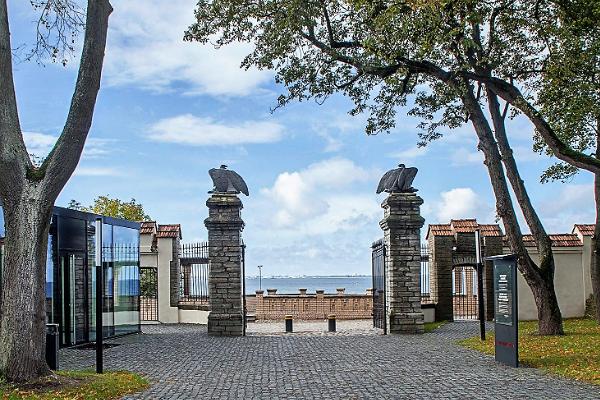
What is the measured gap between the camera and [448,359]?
49.2ft

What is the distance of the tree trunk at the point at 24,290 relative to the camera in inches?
437

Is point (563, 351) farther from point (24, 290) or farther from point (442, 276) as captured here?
point (442, 276)

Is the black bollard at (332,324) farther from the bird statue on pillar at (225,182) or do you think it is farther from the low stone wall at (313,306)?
the low stone wall at (313,306)

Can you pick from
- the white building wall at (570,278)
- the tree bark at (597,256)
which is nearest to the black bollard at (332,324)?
the tree bark at (597,256)

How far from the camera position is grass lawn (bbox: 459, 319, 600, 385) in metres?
12.9

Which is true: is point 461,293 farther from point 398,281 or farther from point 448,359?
point 448,359

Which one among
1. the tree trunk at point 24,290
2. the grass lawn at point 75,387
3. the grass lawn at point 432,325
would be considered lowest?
the grass lawn at point 432,325

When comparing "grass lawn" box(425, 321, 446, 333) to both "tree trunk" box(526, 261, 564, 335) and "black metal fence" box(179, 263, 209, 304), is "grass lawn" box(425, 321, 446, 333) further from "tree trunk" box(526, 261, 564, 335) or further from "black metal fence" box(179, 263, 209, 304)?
"black metal fence" box(179, 263, 209, 304)

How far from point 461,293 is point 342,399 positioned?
1968cm

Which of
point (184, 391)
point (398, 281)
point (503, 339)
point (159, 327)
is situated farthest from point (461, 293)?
point (184, 391)

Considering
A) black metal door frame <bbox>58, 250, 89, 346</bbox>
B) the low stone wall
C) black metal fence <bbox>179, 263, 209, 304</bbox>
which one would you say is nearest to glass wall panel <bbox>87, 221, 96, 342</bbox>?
black metal door frame <bbox>58, 250, 89, 346</bbox>

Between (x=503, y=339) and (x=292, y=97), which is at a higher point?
(x=292, y=97)

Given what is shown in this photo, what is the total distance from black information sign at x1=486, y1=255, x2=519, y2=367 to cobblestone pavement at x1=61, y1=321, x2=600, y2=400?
37 centimetres

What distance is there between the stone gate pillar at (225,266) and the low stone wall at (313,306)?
36.5ft
